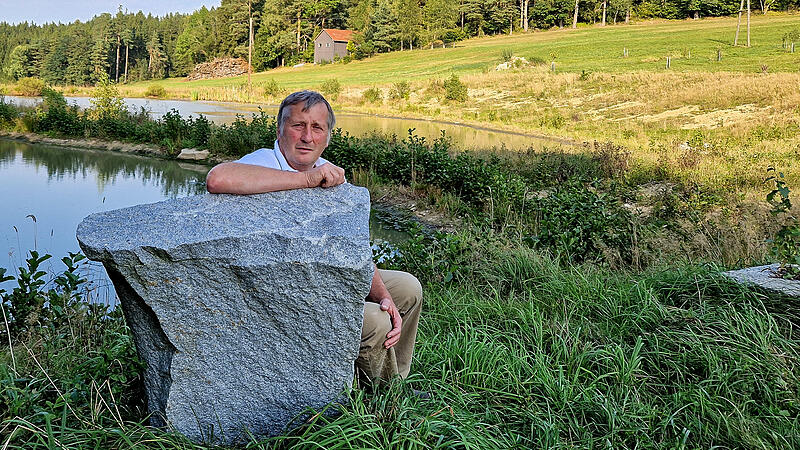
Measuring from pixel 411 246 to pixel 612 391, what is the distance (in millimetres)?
2749

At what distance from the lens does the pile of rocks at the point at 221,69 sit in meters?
83.0

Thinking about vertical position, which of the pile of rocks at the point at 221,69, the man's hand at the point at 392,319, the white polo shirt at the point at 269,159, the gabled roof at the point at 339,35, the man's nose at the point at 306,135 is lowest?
the man's hand at the point at 392,319

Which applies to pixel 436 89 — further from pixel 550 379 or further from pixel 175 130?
pixel 550 379

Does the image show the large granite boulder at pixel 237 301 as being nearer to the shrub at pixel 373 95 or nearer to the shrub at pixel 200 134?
the shrub at pixel 200 134

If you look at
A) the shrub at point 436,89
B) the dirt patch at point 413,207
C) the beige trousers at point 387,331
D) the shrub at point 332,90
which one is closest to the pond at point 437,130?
the dirt patch at point 413,207

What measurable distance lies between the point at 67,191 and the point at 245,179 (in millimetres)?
11111

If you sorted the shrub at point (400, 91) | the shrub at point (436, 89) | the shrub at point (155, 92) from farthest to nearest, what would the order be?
the shrub at point (155, 92) < the shrub at point (400, 91) < the shrub at point (436, 89)

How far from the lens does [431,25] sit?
255ft

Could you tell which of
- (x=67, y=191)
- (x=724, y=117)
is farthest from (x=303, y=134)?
(x=724, y=117)

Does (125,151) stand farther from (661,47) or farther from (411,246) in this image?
(661,47)

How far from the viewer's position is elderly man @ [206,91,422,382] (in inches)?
106

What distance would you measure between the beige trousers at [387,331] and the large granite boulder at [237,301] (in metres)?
0.13

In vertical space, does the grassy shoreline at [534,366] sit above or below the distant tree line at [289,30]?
below

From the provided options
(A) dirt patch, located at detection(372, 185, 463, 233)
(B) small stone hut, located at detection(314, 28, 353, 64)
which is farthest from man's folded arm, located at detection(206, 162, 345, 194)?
(B) small stone hut, located at detection(314, 28, 353, 64)
